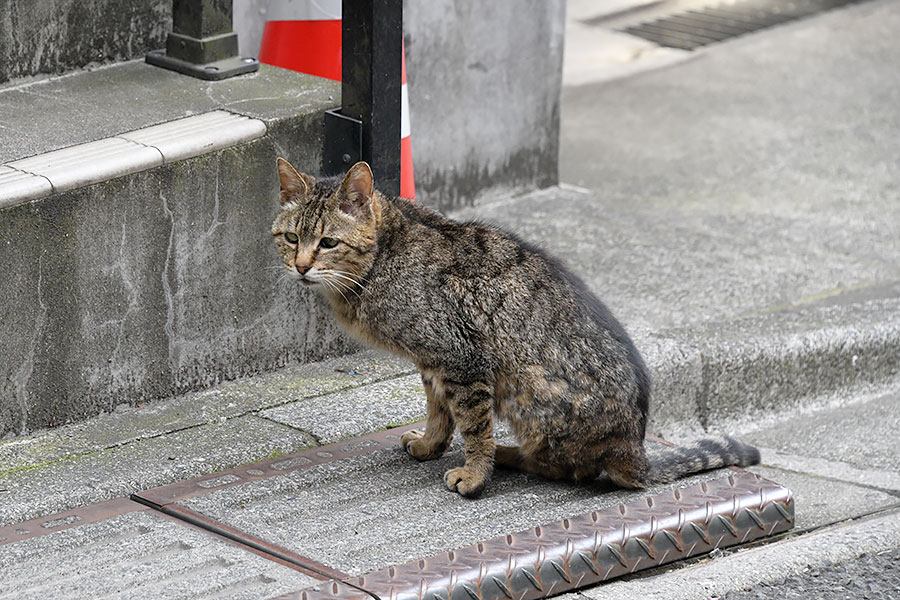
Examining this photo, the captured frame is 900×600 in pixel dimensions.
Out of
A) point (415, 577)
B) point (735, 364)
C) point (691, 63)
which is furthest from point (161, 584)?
point (691, 63)

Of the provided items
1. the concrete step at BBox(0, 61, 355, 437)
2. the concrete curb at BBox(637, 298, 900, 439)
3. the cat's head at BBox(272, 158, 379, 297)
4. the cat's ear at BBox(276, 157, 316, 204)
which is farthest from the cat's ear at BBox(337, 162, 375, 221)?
the concrete curb at BBox(637, 298, 900, 439)

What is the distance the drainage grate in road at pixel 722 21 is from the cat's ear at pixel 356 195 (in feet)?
18.9

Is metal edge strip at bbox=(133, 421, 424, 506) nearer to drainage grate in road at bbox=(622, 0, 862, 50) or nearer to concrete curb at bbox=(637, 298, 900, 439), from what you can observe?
concrete curb at bbox=(637, 298, 900, 439)

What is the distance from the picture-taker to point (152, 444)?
4086mm

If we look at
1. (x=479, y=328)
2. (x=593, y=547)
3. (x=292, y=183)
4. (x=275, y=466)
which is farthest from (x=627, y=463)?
(x=292, y=183)

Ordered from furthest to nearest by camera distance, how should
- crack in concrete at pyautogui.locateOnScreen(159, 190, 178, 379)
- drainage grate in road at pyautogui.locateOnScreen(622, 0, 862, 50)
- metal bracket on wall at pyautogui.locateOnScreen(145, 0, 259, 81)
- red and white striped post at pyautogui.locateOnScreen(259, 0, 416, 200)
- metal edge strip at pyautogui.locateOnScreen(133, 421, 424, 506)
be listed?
drainage grate in road at pyautogui.locateOnScreen(622, 0, 862, 50) < red and white striped post at pyautogui.locateOnScreen(259, 0, 416, 200) < metal bracket on wall at pyautogui.locateOnScreen(145, 0, 259, 81) < crack in concrete at pyautogui.locateOnScreen(159, 190, 178, 379) < metal edge strip at pyautogui.locateOnScreen(133, 421, 424, 506)

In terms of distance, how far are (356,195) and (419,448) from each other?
0.81 metres

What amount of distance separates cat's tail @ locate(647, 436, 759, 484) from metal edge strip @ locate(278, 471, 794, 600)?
85 millimetres

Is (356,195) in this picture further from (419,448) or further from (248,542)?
(248,542)

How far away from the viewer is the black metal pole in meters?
4.31

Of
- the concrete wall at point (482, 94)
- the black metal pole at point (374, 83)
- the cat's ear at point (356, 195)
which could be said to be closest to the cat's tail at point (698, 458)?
the cat's ear at point (356, 195)

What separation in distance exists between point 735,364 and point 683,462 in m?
0.98

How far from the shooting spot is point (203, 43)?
4.82 m

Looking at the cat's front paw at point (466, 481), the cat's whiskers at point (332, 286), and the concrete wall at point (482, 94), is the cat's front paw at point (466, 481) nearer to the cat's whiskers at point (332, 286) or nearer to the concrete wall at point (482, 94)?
the cat's whiskers at point (332, 286)
